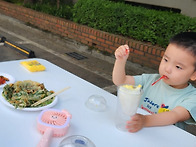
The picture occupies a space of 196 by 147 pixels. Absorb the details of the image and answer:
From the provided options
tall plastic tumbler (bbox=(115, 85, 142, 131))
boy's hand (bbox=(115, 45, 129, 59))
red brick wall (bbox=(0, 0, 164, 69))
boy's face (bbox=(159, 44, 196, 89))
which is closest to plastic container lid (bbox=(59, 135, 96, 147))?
tall plastic tumbler (bbox=(115, 85, 142, 131))

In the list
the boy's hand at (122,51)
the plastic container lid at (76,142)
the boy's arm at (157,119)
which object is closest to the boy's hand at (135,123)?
the boy's arm at (157,119)

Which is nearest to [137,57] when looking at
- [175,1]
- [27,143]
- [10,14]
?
[175,1]

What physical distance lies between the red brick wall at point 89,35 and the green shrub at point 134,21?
0.16 m

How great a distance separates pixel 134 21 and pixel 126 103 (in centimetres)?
372

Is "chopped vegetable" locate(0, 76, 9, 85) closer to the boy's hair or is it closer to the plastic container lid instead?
the plastic container lid

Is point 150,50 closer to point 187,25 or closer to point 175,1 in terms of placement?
point 187,25

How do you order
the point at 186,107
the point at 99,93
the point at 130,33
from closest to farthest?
the point at 186,107
the point at 99,93
the point at 130,33

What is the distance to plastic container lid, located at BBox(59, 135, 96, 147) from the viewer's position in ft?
3.31

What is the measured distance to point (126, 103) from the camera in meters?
1.14

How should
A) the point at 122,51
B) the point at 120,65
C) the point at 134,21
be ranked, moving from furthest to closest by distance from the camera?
the point at 134,21
the point at 120,65
the point at 122,51

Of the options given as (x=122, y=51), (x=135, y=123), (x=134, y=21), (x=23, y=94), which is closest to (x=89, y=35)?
(x=134, y=21)

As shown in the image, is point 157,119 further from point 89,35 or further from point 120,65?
point 89,35

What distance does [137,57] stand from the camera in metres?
4.56

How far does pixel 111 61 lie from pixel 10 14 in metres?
4.72
